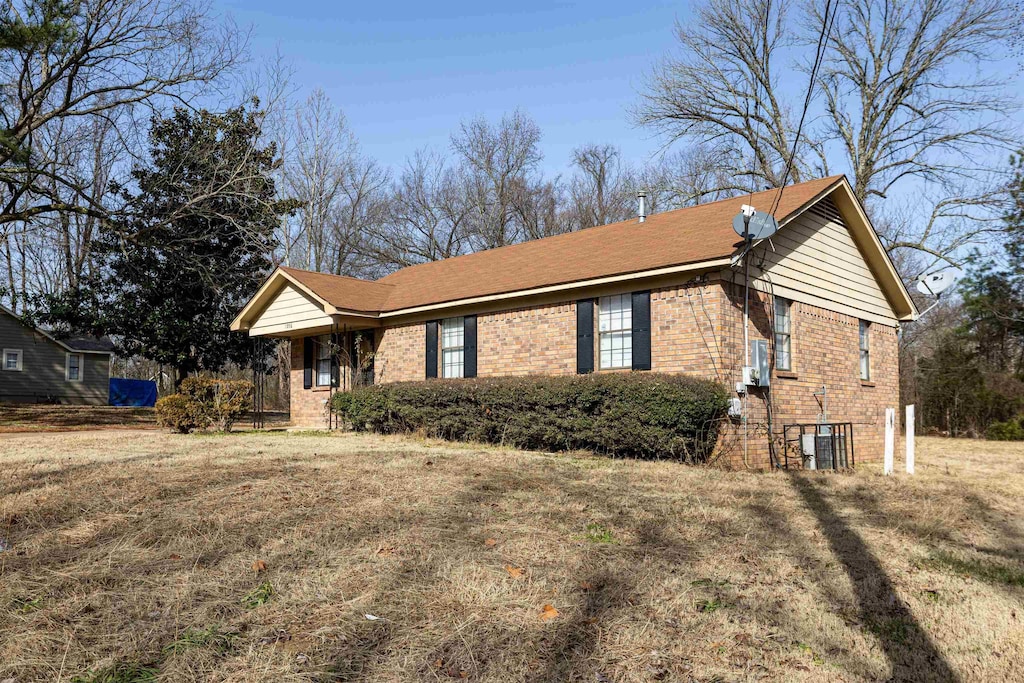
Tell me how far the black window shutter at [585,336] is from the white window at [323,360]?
27.0ft

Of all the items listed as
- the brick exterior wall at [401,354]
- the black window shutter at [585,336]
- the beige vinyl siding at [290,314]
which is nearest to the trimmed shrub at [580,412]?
the black window shutter at [585,336]

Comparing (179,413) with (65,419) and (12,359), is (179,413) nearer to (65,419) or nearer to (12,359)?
(65,419)

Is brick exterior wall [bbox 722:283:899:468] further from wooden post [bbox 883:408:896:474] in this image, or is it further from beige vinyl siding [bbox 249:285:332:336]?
beige vinyl siding [bbox 249:285:332:336]

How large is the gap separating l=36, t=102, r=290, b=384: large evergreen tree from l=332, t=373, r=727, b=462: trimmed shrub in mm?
6680

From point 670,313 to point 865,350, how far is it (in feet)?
20.6

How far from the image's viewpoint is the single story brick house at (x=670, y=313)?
41.0 ft

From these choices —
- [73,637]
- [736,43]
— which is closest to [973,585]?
[73,637]

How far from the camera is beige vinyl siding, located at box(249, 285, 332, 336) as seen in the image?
60.7ft

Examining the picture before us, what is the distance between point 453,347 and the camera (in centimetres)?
1680

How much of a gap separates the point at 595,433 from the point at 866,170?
19.7 m

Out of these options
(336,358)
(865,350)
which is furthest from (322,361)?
(865,350)

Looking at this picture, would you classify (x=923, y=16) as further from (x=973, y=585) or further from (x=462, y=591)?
(x=462, y=591)

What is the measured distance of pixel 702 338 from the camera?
12.3 metres

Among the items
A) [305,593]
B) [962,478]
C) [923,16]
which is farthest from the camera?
[923,16]
